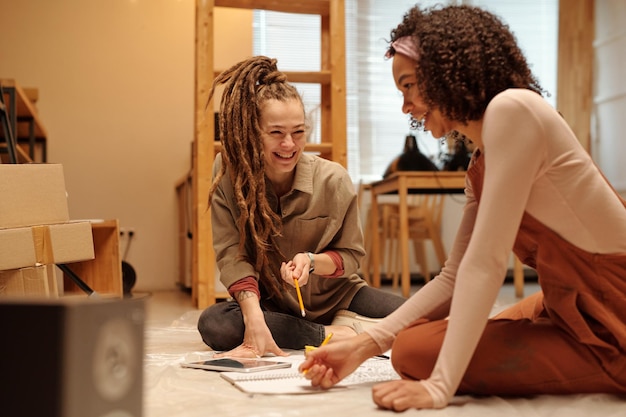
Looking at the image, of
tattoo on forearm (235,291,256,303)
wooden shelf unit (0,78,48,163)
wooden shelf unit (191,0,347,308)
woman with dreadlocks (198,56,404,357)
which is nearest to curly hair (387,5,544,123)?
woman with dreadlocks (198,56,404,357)

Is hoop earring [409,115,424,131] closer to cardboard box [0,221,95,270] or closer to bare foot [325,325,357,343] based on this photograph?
bare foot [325,325,357,343]

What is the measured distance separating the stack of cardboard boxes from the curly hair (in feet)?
4.38

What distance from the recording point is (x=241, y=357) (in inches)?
62.4

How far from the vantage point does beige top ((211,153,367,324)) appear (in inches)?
70.8

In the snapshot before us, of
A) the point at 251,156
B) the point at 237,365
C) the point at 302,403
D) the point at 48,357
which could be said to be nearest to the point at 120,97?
the point at 251,156

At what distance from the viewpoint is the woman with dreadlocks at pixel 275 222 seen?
173 cm

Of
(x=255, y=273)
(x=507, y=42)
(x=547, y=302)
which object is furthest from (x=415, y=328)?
(x=255, y=273)

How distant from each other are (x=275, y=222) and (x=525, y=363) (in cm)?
80

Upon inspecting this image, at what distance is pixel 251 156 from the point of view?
1759 mm

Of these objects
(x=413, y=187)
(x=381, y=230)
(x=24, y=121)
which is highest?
(x=24, y=121)

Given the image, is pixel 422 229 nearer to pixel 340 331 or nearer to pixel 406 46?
pixel 340 331

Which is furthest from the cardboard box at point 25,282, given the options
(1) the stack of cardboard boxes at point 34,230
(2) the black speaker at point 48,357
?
(2) the black speaker at point 48,357

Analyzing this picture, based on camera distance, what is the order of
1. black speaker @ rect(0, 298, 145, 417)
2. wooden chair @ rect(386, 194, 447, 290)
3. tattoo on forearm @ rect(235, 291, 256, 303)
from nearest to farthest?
1. black speaker @ rect(0, 298, 145, 417)
2. tattoo on forearm @ rect(235, 291, 256, 303)
3. wooden chair @ rect(386, 194, 447, 290)

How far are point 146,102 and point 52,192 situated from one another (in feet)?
8.61
